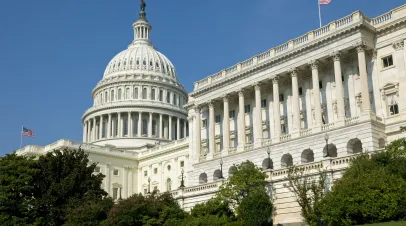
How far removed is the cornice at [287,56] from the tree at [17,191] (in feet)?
99.4

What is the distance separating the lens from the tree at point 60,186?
6119 centimetres

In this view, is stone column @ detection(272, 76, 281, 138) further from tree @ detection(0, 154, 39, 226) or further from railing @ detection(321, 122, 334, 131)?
tree @ detection(0, 154, 39, 226)

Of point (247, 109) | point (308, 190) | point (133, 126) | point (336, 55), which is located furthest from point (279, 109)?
point (133, 126)

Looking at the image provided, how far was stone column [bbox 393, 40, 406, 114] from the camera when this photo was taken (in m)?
61.4

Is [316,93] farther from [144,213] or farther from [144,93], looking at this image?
[144,93]

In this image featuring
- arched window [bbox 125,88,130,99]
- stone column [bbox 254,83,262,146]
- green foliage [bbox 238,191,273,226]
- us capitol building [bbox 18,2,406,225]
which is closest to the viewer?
green foliage [bbox 238,191,273,226]

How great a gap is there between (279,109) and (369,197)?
116 feet

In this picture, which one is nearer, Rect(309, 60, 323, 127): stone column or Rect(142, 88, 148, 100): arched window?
Rect(309, 60, 323, 127): stone column

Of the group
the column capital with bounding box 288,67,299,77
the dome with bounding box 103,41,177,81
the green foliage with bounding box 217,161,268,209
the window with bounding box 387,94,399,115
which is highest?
the dome with bounding box 103,41,177,81

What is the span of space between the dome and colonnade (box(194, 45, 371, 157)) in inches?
2576

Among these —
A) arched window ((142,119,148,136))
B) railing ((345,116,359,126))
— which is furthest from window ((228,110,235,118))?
arched window ((142,119,148,136))

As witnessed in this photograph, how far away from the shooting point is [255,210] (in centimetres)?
4622

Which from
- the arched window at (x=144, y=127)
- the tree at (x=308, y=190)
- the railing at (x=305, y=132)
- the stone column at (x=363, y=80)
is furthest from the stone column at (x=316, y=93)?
the arched window at (x=144, y=127)

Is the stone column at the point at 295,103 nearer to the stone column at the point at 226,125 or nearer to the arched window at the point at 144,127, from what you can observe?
the stone column at the point at 226,125
